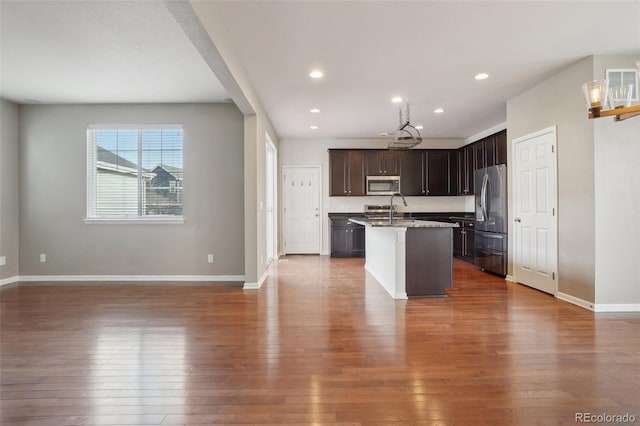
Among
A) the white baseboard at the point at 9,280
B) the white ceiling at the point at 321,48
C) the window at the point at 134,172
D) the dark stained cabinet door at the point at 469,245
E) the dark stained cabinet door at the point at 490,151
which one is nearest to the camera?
the white ceiling at the point at 321,48

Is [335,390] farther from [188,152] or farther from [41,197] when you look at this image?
[41,197]

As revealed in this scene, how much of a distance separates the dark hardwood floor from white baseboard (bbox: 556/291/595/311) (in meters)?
0.10

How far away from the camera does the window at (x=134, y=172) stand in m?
4.82

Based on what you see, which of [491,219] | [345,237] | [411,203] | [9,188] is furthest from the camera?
[411,203]

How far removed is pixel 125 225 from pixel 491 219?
18.6 feet

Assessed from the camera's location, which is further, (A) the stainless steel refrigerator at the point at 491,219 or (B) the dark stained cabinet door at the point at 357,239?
(B) the dark stained cabinet door at the point at 357,239

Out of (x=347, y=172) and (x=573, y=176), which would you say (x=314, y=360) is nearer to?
(x=573, y=176)

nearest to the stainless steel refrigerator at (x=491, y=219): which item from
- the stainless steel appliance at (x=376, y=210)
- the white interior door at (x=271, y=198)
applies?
the stainless steel appliance at (x=376, y=210)

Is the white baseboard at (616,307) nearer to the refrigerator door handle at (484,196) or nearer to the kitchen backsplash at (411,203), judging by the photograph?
the refrigerator door handle at (484,196)

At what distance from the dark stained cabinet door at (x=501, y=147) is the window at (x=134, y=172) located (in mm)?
4999

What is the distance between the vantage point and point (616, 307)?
321cm

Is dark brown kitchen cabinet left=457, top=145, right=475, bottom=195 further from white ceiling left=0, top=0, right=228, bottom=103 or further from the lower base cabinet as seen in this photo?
white ceiling left=0, top=0, right=228, bottom=103

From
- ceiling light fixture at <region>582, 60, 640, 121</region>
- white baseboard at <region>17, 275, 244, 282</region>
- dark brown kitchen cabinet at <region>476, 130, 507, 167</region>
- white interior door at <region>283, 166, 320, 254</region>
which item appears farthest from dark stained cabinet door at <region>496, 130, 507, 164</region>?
white baseboard at <region>17, 275, 244, 282</region>

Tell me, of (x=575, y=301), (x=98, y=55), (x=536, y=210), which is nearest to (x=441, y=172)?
(x=536, y=210)
